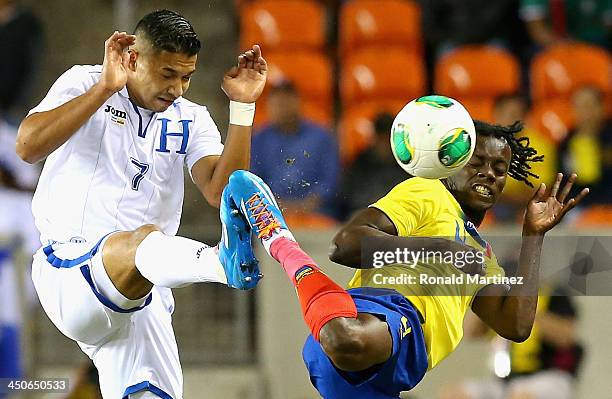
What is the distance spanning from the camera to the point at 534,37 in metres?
7.58

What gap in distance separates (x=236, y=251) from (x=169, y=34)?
86cm

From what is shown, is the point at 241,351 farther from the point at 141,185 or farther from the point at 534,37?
the point at 534,37

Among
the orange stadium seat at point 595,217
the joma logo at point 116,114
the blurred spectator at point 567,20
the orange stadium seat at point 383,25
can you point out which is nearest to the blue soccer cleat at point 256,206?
the joma logo at point 116,114

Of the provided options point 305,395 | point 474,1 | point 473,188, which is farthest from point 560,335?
point 474,1

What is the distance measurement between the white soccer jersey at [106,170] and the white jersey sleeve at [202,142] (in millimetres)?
77

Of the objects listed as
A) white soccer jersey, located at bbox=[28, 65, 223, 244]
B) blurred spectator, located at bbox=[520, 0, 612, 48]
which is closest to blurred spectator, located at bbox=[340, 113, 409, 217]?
white soccer jersey, located at bbox=[28, 65, 223, 244]

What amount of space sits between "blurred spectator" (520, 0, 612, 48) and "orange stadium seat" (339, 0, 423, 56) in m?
0.76

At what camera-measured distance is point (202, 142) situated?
13.4ft

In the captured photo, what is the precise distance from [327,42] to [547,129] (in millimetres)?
1854

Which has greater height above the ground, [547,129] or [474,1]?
[474,1]

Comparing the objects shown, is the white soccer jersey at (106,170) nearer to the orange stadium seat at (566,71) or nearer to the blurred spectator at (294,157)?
the blurred spectator at (294,157)

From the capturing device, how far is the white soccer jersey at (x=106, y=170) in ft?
12.4

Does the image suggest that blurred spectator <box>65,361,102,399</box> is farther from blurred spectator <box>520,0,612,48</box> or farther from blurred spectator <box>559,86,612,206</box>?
blurred spectator <box>520,0,612,48</box>

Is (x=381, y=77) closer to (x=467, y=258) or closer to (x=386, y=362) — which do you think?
(x=467, y=258)
